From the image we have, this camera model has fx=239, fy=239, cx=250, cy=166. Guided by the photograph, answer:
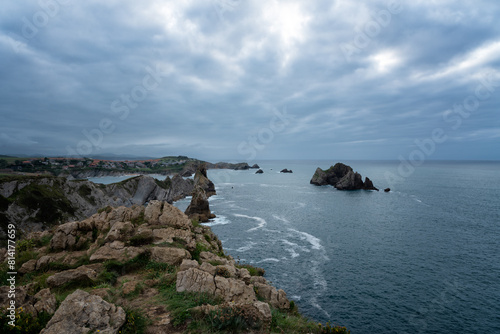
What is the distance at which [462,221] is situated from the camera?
5516 centimetres

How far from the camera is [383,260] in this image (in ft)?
118

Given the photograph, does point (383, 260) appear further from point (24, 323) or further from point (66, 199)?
point (66, 199)

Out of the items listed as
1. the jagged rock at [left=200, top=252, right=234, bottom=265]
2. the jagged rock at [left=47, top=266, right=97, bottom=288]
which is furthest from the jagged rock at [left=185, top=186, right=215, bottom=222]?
the jagged rock at [left=47, top=266, right=97, bottom=288]

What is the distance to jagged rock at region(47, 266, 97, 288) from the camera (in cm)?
1316

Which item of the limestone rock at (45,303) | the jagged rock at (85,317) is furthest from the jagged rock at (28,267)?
the jagged rock at (85,317)

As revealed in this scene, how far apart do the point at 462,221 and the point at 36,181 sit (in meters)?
98.6

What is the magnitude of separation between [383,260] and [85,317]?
3889cm

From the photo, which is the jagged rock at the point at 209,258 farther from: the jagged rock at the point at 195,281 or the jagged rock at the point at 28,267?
the jagged rock at the point at 28,267

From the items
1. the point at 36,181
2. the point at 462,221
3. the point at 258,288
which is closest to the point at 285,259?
the point at 258,288

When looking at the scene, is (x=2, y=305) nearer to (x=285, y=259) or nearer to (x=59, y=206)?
(x=285, y=259)

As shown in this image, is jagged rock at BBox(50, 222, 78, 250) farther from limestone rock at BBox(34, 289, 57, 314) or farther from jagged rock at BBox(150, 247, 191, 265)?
limestone rock at BBox(34, 289, 57, 314)

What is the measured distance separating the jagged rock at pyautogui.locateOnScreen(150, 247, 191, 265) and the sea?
15.4m

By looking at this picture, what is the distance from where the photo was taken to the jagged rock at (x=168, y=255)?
17.3 m

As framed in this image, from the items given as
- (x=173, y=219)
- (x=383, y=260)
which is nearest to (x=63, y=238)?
(x=173, y=219)
